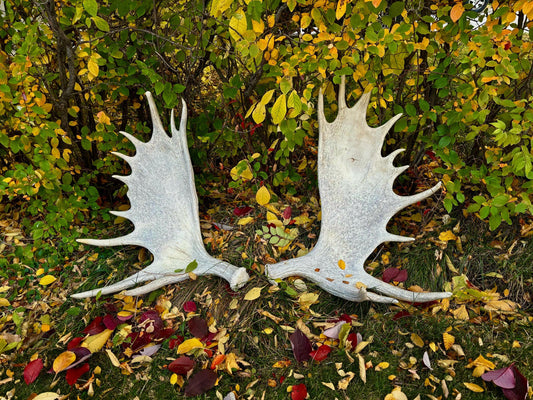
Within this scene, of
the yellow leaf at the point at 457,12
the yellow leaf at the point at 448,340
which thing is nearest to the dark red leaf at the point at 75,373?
the yellow leaf at the point at 448,340

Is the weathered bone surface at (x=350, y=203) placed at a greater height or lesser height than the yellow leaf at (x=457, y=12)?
lesser

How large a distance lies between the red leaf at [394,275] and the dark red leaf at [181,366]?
111 centimetres

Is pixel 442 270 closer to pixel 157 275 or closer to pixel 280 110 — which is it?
pixel 280 110

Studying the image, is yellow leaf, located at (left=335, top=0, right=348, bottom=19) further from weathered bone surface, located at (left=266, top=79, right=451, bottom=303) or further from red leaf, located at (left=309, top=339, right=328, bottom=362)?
red leaf, located at (left=309, top=339, right=328, bottom=362)

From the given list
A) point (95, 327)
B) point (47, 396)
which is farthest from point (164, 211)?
point (47, 396)

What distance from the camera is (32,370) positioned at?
1721 millimetres

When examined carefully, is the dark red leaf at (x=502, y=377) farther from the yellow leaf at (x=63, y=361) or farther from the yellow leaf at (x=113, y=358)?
the yellow leaf at (x=63, y=361)

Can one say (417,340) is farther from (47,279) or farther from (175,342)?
(47,279)

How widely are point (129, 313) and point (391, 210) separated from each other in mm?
1502

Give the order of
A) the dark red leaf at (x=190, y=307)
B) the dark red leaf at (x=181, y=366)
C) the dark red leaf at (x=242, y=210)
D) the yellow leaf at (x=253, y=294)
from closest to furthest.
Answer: the dark red leaf at (x=181, y=366) → the yellow leaf at (x=253, y=294) → the dark red leaf at (x=190, y=307) → the dark red leaf at (x=242, y=210)

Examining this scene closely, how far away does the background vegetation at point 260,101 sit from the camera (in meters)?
1.81

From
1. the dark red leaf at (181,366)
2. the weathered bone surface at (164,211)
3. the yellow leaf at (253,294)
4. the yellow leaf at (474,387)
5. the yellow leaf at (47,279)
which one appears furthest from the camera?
the yellow leaf at (47,279)

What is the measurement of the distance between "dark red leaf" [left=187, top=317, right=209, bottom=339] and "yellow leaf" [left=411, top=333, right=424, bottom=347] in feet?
3.27

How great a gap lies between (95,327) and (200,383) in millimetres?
674
